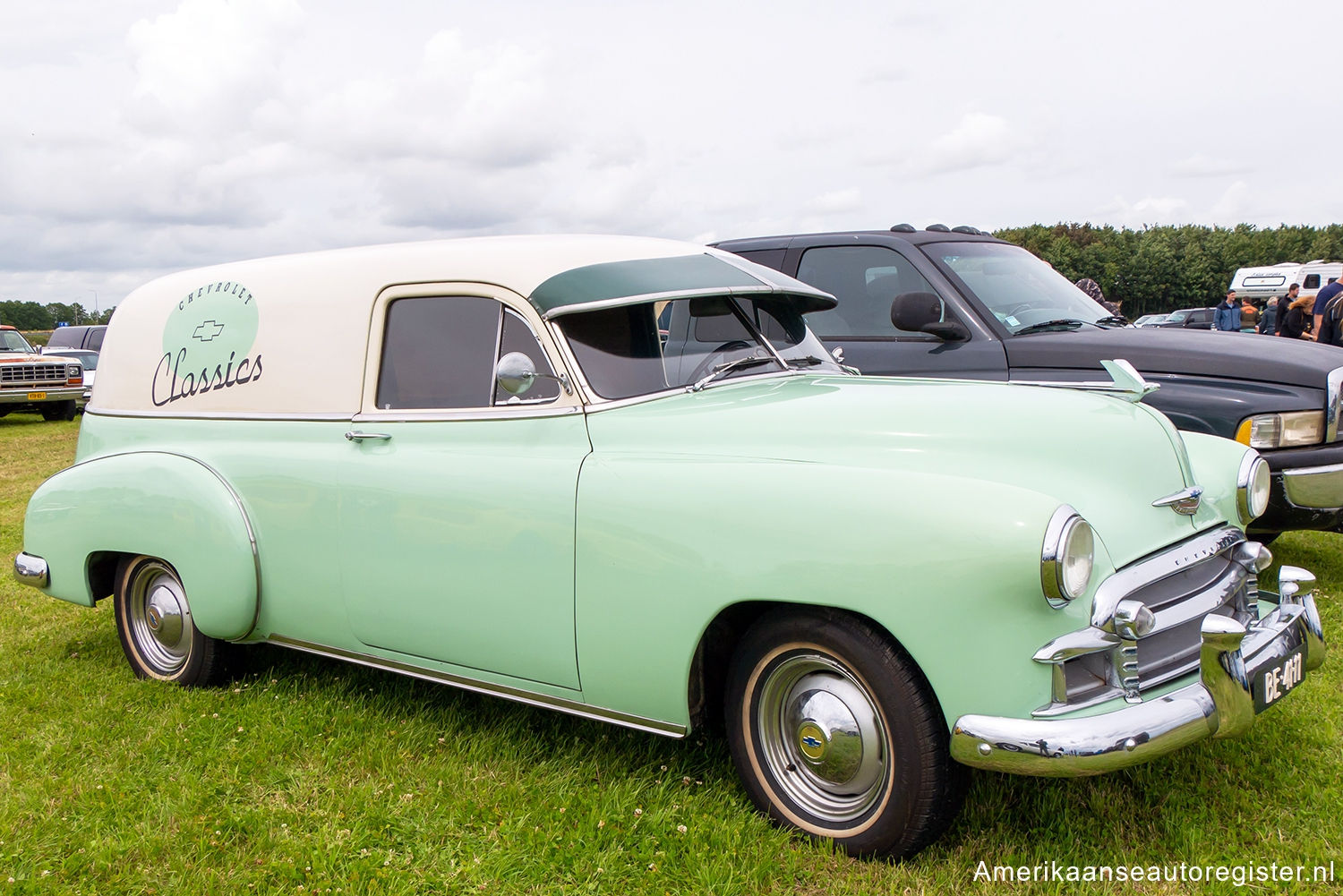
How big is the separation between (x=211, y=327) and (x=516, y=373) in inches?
Result: 72.4

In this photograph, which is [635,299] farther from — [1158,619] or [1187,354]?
[1187,354]

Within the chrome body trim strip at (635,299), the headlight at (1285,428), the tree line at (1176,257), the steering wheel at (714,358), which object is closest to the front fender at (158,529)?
the chrome body trim strip at (635,299)

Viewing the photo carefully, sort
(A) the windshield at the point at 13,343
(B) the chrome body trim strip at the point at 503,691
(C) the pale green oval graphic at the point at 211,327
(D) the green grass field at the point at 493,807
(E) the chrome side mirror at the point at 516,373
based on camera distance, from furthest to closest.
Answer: (A) the windshield at the point at 13,343, (C) the pale green oval graphic at the point at 211,327, (E) the chrome side mirror at the point at 516,373, (B) the chrome body trim strip at the point at 503,691, (D) the green grass field at the point at 493,807

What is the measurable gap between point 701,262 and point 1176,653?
6.95ft

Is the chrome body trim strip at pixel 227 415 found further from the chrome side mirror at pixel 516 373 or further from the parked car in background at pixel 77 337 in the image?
the parked car in background at pixel 77 337

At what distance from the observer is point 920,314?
550 centimetres

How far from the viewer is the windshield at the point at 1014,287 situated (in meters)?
5.83

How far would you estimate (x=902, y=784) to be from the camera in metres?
2.71

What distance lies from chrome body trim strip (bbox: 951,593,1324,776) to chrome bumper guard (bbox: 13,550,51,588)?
404 centimetres

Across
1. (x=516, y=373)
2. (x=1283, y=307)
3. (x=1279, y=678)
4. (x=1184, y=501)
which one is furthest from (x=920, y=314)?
(x=1283, y=307)

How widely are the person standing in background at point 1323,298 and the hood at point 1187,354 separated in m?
6.24

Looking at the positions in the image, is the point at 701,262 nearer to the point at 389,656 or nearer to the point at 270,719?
the point at 389,656

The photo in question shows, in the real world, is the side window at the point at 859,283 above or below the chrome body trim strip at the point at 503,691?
above

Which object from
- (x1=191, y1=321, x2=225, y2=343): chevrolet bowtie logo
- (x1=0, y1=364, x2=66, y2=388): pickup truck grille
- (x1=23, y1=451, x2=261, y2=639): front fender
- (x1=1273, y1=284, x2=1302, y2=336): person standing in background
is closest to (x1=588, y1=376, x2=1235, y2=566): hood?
(x1=23, y1=451, x2=261, y2=639): front fender
